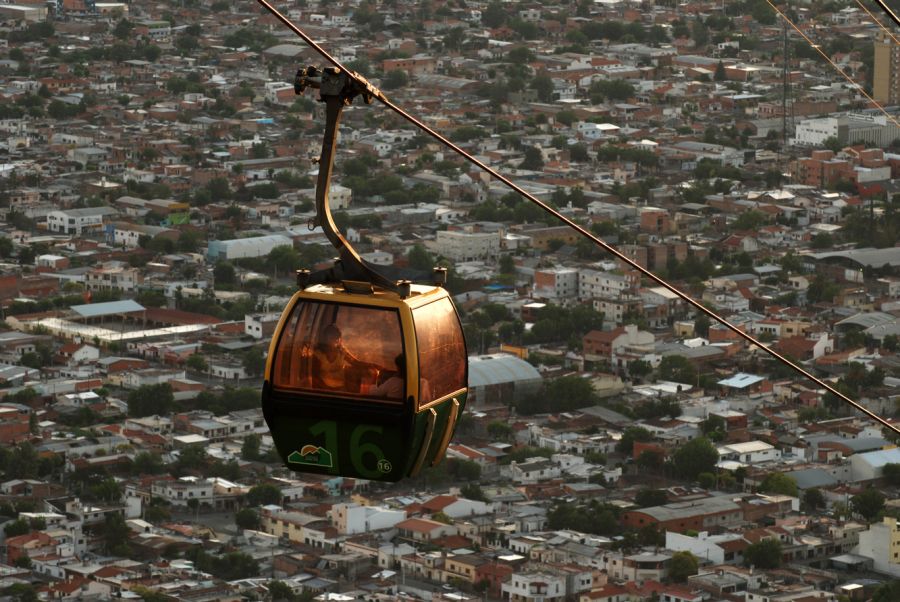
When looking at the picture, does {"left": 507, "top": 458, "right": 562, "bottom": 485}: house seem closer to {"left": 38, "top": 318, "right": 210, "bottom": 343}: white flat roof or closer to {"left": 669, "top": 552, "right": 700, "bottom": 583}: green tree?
{"left": 669, "top": 552, "right": 700, "bottom": 583}: green tree

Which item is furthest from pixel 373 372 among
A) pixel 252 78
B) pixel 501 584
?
pixel 252 78

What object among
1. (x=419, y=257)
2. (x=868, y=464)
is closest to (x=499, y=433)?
(x=868, y=464)

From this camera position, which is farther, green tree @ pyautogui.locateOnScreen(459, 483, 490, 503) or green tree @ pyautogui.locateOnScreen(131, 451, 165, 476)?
green tree @ pyautogui.locateOnScreen(131, 451, 165, 476)

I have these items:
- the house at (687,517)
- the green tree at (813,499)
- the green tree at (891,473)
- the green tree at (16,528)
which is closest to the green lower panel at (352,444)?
the house at (687,517)

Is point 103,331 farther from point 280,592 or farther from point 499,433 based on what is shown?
point 280,592

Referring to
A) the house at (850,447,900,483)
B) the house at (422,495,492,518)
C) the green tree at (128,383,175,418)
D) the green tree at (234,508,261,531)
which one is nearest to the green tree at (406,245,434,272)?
the green tree at (128,383,175,418)

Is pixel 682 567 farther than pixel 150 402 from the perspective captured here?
No

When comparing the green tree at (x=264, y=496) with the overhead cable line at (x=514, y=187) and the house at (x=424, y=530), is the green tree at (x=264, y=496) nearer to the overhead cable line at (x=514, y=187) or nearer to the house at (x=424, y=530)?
the house at (x=424, y=530)

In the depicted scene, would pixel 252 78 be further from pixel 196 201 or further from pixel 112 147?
pixel 196 201
